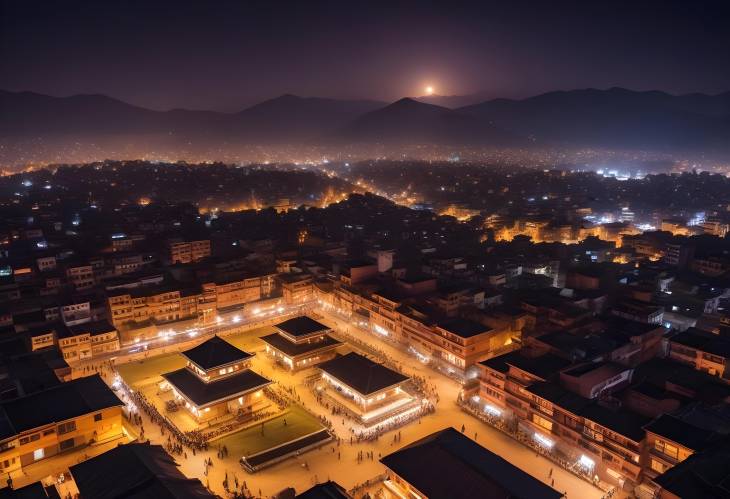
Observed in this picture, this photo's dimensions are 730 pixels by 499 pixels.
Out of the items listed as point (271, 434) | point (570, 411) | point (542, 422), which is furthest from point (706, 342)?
point (271, 434)

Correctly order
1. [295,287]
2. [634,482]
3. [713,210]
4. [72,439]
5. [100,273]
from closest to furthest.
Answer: [634,482]
[72,439]
[295,287]
[100,273]
[713,210]

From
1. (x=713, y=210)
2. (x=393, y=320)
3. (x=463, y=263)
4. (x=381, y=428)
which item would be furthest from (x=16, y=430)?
(x=713, y=210)

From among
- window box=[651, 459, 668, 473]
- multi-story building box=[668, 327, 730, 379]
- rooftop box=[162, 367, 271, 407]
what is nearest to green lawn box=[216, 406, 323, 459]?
rooftop box=[162, 367, 271, 407]

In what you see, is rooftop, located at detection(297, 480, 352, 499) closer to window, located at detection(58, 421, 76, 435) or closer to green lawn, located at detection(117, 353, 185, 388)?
window, located at detection(58, 421, 76, 435)

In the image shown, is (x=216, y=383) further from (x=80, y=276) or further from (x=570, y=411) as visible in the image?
(x=80, y=276)

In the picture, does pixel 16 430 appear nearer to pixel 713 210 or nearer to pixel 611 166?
pixel 713 210
